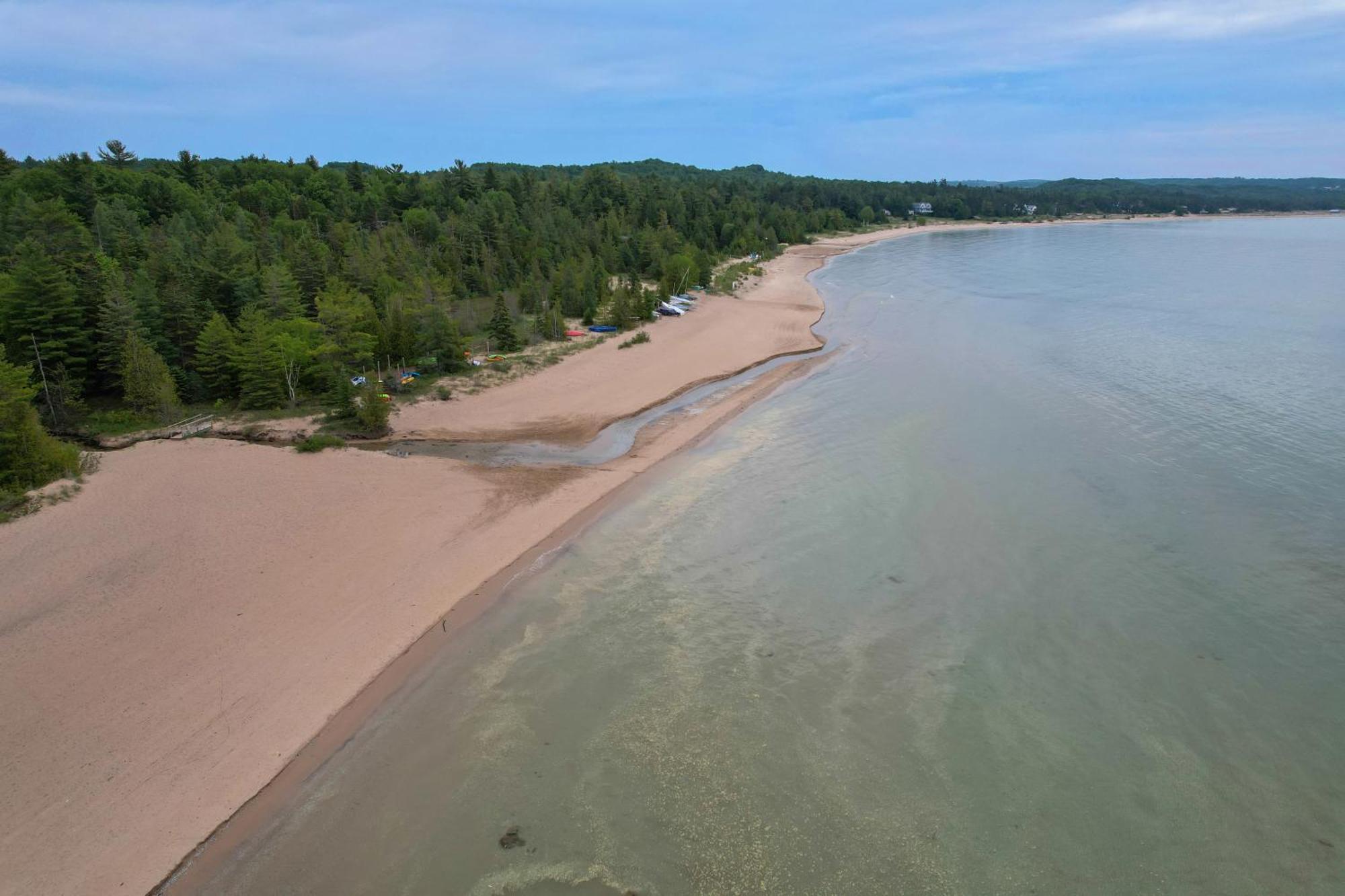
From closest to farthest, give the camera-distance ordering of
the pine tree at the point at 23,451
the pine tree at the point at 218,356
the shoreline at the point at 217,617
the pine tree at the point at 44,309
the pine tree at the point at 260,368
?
1. the shoreline at the point at 217,617
2. the pine tree at the point at 23,451
3. the pine tree at the point at 44,309
4. the pine tree at the point at 260,368
5. the pine tree at the point at 218,356

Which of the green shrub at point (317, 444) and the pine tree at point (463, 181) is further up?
the pine tree at point (463, 181)

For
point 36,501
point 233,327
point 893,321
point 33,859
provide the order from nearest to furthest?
point 33,859
point 36,501
point 233,327
point 893,321

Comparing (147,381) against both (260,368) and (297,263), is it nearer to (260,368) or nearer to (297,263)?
(260,368)

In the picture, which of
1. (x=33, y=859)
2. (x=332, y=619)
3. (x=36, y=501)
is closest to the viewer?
(x=33, y=859)

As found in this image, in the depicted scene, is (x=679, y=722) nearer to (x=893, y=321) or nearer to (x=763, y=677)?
(x=763, y=677)

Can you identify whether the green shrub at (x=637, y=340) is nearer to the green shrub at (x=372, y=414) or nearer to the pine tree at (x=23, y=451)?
the green shrub at (x=372, y=414)

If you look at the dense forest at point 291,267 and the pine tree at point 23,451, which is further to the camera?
the dense forest at point 291,267

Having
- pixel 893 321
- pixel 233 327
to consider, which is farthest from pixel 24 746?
pixel 893 321

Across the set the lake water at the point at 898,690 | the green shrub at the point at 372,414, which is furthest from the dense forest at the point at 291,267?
the lake water at the point at 898,690
